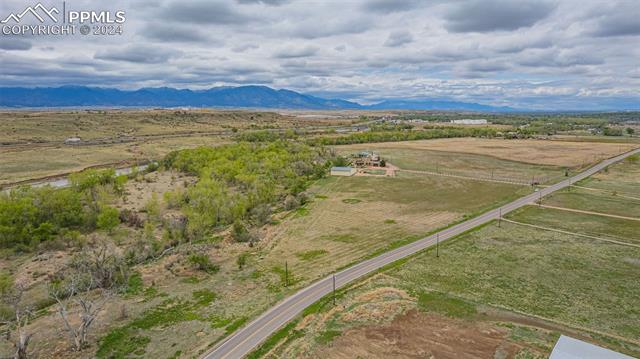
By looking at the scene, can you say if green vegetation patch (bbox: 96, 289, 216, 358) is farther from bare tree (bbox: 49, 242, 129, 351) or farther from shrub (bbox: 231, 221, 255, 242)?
shrub (bbox: 231, 221, 255, 242)

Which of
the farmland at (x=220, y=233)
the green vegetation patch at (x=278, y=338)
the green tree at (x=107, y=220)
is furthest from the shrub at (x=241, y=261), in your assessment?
the green tree at (x=107, y=220)

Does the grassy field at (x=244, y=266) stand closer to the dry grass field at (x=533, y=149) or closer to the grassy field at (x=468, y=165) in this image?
the grassy field at (x=468, y=165)

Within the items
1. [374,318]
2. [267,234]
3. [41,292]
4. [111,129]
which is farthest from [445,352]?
A: [111,129]

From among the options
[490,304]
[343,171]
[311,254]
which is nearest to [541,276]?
[490,304]

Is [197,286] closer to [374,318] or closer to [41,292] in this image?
[41,292]

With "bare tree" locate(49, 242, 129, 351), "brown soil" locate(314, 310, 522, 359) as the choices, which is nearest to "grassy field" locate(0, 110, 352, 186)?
"bare tree" locate(49, 242, 129, 351)
